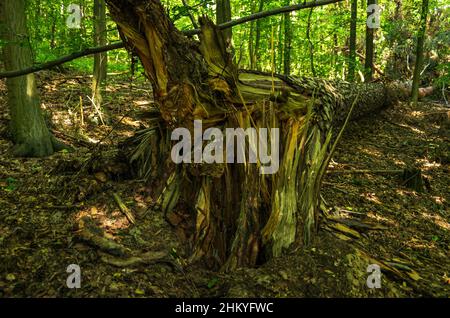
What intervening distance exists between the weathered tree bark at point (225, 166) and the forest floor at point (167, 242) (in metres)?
0.19

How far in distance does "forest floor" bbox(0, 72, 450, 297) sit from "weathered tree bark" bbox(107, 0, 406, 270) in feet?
0.63

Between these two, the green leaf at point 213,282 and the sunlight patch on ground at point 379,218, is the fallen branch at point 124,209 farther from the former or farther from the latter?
the sunlight patch on ground at point 379,218

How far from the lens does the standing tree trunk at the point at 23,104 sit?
5.06 m

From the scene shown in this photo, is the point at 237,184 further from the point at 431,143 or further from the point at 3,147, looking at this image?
the point at 431,143

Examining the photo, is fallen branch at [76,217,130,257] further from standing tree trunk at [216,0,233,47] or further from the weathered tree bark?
standing tree trunk at [216,0,233,47]

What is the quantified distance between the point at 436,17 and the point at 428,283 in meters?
14.2

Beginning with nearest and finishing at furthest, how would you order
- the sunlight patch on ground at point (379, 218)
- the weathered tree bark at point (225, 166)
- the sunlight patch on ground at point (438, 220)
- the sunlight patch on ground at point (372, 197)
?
1. the weathered tree bark at point (225, 166)
2. the sunlight patch on ground at point (379, 218)
3. the sunlight patch on ground at point (438, 220)
4. the sunlight patch on ground at point (372, 197)

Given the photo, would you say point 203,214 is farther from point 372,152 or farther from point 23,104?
point 372,152

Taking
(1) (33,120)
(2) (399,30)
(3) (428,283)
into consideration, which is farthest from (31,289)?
(2) (399,30)

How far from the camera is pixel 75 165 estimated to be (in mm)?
4012

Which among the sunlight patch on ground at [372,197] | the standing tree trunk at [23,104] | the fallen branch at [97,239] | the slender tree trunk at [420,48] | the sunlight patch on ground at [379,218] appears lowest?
the sunlight patch on ground at [379,218]

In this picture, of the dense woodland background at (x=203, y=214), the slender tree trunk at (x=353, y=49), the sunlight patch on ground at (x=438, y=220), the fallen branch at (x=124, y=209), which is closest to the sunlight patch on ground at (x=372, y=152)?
the dense woodland background at (x=203, y=214)

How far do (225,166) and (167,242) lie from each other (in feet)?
2.69

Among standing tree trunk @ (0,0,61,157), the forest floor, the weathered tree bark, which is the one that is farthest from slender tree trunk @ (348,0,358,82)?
standing tree trunk @ (0,0,61,157)
